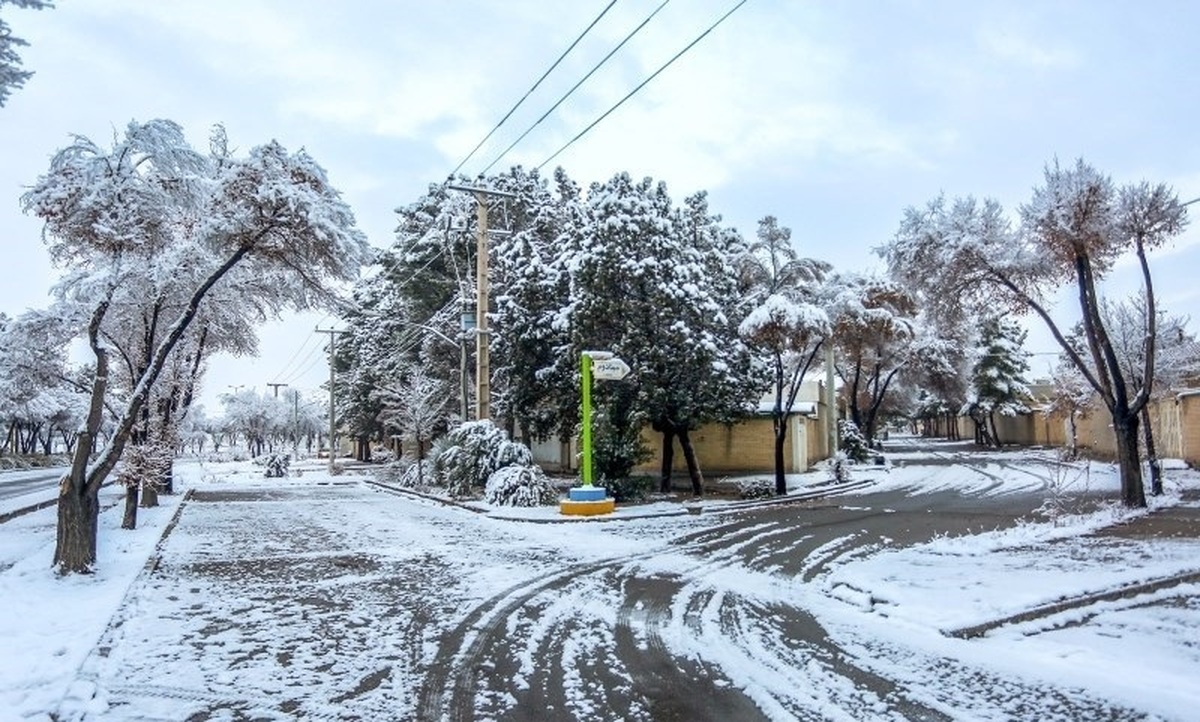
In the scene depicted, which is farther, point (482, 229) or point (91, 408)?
point (482, 229)

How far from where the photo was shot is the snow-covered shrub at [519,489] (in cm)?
1884

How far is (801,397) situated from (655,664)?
27.3 meters

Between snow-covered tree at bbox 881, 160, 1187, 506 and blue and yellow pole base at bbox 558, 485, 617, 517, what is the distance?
8458mm

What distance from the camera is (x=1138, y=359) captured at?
22156 millimetres

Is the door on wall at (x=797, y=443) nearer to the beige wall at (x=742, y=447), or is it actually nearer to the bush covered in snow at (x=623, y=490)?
the beige wall at (x=742, y=447)

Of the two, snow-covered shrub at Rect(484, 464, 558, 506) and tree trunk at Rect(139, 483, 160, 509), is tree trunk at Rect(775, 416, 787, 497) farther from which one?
tree trunk at Rect(139, 483, 160, 509)

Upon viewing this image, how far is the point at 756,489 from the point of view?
21.7m

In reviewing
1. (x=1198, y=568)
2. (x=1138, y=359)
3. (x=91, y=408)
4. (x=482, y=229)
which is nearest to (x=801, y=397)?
(x=1138, y=359)

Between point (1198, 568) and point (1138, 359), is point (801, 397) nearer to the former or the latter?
point (1138, 359)

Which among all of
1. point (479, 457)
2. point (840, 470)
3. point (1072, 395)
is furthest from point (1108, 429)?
point (479, 457)

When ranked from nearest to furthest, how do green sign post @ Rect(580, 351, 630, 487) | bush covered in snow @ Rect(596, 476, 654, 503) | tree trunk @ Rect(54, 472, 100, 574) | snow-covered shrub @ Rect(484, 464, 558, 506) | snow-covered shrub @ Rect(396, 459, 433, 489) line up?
tree trunk @ Rect(54, 472, 100, 574), green sign post @ Rect(580, 351, 630, 487), snow-covered shrub @ Rect(484, 464, 558, 506), bush covered in snow @ Rect(596, 476, 654, 503), snow-covered shrub @ Rect(396, 459, 433, 489)

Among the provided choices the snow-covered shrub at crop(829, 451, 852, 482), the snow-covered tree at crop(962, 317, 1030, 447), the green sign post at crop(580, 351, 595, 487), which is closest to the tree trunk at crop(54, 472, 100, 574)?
the green sign post at crop(580, 351, 595, 487)

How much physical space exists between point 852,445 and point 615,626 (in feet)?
96.5

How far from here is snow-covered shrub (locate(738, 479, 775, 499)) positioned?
67.9ft
